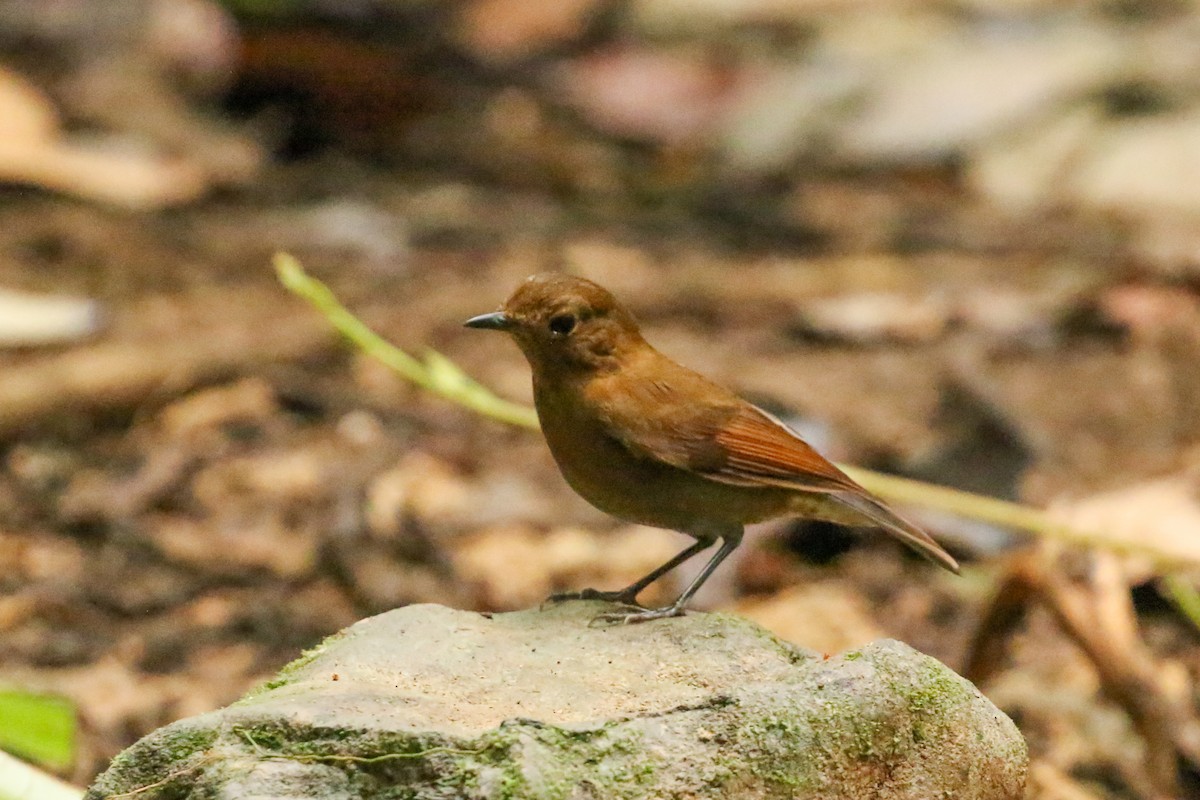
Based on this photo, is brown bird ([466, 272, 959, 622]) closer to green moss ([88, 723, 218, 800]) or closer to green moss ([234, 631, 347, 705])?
green moss ([234, 631, 347, 705])

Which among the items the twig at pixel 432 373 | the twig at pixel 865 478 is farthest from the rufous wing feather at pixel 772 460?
the twig at pixel 432 373

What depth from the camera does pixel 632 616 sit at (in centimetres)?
309

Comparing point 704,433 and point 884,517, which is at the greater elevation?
point 704,433

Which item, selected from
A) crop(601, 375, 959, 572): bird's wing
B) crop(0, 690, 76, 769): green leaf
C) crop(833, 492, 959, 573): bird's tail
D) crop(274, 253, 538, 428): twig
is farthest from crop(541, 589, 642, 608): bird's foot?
crop(274, 253, 538, 428): twig

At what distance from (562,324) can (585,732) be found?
147 cm

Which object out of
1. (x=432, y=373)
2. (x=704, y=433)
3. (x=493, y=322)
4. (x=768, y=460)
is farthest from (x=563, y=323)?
(x=432, y=373)

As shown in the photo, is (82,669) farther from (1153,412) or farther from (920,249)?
(920,249)

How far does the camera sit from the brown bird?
3.52 meters

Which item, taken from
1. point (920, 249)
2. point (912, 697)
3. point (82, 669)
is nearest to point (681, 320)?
point (920, 249)

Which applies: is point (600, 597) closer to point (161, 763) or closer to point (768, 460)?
point (768, 460)

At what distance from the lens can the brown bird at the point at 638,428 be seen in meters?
3.52

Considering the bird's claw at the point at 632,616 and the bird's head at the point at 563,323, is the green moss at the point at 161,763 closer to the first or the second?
the bird's claw at the point at 632,616

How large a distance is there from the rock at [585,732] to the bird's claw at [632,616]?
1.03ft

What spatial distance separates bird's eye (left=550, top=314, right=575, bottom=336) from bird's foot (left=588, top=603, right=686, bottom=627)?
685 mm
